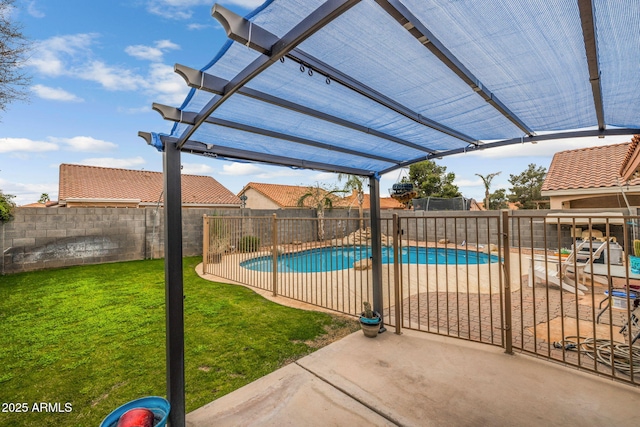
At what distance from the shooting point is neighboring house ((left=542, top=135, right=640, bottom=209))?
357 inches

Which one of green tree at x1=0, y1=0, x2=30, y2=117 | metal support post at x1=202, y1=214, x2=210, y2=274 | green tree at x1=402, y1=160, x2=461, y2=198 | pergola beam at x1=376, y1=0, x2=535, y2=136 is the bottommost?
metal support post at x1=202, y1=214, x2=210, y2=274

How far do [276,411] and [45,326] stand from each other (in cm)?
390

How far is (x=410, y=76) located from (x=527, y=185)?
3050cm

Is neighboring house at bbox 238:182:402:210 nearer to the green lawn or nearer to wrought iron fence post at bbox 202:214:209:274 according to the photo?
wrought iron fence post at bbox 202:214:209:274

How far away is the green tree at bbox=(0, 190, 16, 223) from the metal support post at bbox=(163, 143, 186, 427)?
861 cm

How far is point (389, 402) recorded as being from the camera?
2.19 metres

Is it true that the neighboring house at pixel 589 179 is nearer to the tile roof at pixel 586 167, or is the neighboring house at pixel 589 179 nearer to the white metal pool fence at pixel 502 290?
→ the tile roof at pixel 586 167

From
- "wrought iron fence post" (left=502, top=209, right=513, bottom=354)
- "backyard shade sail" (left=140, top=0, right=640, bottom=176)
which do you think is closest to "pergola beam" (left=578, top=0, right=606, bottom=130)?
"backyard shade sail" (left=140, top=0, right=640, bottom=176)

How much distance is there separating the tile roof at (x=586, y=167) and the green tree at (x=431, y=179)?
347 inches

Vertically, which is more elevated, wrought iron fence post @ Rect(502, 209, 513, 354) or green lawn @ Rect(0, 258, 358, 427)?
wrought iron fence post @ Rect(502, 209, 513, 354)

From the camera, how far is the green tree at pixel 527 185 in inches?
976

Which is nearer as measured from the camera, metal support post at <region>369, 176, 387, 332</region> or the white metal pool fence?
the white metal pool fence

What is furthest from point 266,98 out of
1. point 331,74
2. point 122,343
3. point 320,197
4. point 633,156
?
point 320,197

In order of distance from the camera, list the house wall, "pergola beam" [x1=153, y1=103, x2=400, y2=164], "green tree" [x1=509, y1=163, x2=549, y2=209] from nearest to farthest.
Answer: "pergola beam" [x1=153, y1=103, x2=400, y2=164] → the house wall → "green tree" [x1=509, y1=163, x2=549, y2=209]
